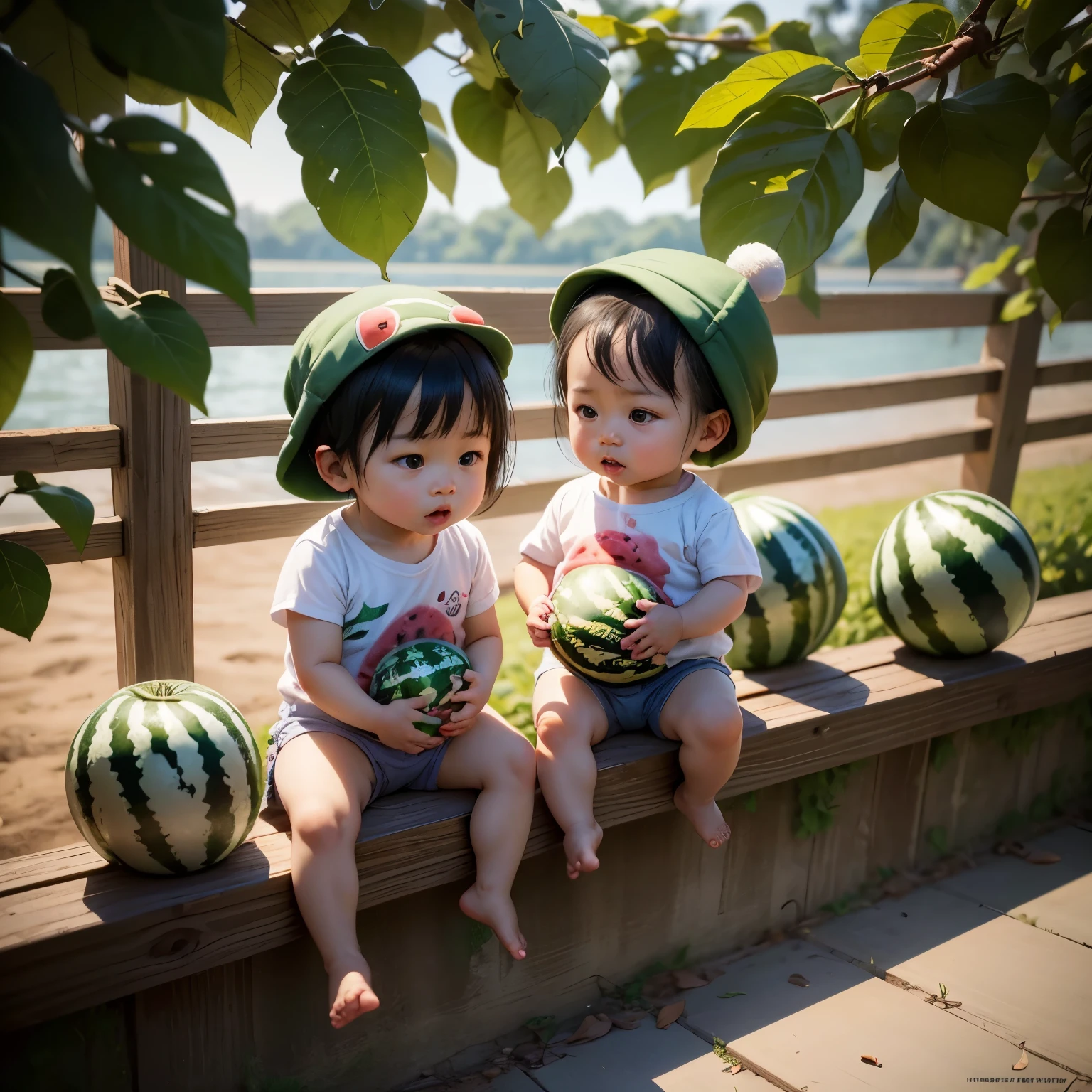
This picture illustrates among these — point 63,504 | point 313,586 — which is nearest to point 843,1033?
point 313,586

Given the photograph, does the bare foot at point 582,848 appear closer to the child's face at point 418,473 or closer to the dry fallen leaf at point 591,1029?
the dry fallen leaf at point 591,1029

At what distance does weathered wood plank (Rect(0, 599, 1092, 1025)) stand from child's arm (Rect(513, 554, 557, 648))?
1.08 feet

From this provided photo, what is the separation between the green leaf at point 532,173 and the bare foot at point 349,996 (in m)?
1.62

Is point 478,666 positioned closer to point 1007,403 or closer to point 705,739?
point 705,739

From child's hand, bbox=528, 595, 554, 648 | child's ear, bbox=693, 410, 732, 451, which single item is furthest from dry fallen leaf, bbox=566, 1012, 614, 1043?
child's ear, bbox=693, 410, 732, 451

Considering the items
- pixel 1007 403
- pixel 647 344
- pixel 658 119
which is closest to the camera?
pixel 647 344

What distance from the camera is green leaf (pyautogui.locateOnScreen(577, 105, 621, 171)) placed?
2.73m

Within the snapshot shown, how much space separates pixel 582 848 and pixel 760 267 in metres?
1.24

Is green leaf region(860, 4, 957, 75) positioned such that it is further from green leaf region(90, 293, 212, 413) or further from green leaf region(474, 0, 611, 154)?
green leaf region(90, 293, 212, 413)

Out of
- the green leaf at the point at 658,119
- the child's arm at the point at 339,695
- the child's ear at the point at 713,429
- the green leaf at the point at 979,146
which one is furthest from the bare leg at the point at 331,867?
the green leaf at the point at 658,119

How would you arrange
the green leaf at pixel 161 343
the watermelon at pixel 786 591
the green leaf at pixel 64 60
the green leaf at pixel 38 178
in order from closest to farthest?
1. the green leaf at pixel 38 178
2. the green leaf at pixel 161 343
3. the green leaf at pixel 64 60
4. the watermelon at pixel 786 591

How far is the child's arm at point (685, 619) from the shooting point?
6.68 ft

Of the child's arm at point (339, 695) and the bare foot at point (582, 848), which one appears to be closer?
the child's arm at point (339, 695)

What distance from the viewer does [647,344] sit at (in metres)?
2.05
